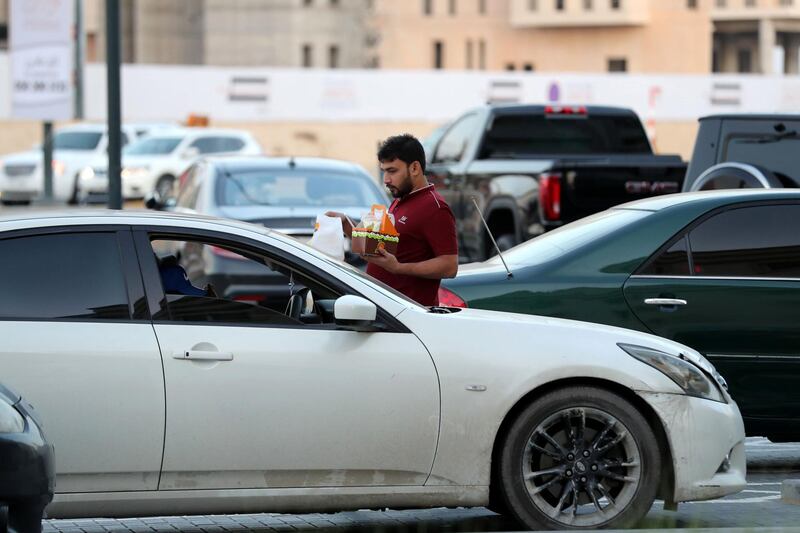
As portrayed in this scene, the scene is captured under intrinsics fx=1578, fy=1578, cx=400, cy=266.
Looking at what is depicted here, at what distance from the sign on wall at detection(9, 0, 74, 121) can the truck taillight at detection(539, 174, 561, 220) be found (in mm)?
21631

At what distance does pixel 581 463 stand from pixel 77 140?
36408 millimetres

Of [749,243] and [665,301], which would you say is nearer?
[665,301]

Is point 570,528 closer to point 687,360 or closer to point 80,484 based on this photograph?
point 687,360

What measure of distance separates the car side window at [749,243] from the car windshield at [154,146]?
31567 mm

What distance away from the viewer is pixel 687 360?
6727 millimetres

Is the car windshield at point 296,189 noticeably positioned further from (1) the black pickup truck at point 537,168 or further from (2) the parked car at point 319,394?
(2) the parked car at point 319,394

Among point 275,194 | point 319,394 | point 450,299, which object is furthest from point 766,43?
point 319,394

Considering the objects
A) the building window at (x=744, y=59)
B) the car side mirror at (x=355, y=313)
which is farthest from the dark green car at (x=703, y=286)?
the building window at (x=744, y=59)

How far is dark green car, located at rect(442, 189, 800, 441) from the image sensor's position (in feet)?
26.5

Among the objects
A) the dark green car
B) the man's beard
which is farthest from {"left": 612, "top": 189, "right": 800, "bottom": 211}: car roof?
the man's beard

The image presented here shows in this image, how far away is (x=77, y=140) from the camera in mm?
41531

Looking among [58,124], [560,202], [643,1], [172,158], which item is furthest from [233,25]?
[560,202]

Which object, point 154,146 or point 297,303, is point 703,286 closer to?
point 297,303

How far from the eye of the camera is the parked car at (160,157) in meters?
37.7
